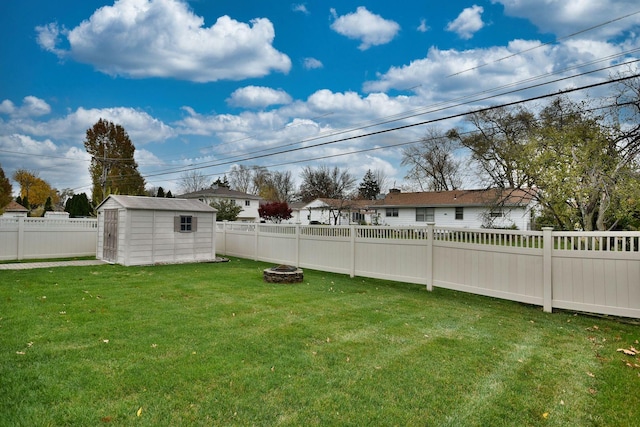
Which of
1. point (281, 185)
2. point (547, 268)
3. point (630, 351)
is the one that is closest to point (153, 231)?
point (547, 268)

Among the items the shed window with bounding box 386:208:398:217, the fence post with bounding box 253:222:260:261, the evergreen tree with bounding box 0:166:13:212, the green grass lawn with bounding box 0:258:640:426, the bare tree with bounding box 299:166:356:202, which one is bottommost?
the green grass lawn with bounding box 0:258:640:426

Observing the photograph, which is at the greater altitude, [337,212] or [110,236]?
[337,212]

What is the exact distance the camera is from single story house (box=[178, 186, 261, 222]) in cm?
3769

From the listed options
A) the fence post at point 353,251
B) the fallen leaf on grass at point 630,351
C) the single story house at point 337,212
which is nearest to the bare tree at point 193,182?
the single story house at point 337,212

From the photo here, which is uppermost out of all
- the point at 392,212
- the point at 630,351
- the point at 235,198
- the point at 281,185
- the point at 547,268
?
the point at 281,185

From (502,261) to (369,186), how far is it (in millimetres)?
46626

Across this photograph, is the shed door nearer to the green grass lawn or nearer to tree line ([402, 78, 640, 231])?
the green grass lawn

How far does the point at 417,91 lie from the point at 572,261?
836 cm

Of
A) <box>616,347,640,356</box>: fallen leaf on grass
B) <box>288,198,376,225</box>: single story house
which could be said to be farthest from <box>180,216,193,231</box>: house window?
<box>288,198,376,225</box>: single story house

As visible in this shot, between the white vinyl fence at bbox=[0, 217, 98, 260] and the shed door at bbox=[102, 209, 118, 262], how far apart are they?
1.88 m

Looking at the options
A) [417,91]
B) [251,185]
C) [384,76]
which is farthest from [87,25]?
[251,185]

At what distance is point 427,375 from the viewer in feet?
11.3

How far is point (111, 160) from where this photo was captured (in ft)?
116

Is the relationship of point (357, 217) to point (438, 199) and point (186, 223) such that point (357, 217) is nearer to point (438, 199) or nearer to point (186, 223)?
point (438, 199)
